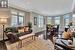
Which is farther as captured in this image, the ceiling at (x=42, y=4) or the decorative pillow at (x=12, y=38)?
the decorative pillow at (x=12, y=38)

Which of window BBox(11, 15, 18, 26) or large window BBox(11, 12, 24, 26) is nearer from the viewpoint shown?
window BBox(11, 15, 18, 26)

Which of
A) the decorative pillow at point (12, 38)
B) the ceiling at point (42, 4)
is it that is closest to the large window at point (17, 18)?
the ceiling at point (42, 4)

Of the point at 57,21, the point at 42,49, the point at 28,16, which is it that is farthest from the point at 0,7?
the point at 57,21

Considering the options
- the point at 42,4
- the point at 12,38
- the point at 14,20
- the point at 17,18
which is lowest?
the point at 12,38

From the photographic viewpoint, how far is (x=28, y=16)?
11.8m

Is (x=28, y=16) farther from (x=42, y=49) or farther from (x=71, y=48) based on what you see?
(x=71, y=48)

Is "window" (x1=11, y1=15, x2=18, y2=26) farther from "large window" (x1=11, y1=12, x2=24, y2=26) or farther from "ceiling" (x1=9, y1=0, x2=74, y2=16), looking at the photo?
"ceiling" (x1=9, y1=0, x2=74, y2=16)

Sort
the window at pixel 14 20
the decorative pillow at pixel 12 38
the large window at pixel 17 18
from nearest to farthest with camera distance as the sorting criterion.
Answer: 1. the decorative pillow at pixel 12 38
2. the window at pixel 14 20
3. the large window at pixel 17 18

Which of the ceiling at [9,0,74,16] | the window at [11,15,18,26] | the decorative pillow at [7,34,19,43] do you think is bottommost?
the decorative pillow at [7,34,19,43]

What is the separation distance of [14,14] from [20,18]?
1.42 meters

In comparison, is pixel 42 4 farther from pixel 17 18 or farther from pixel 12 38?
pixel 17 18

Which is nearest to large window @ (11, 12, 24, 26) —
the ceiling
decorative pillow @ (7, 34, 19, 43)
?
the ceiling

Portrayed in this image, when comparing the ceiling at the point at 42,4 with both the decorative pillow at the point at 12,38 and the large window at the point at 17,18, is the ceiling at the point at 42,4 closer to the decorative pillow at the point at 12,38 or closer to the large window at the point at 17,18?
the large window at the point at 17,18

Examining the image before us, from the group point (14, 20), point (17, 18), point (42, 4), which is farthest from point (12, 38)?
point (17, 18)
